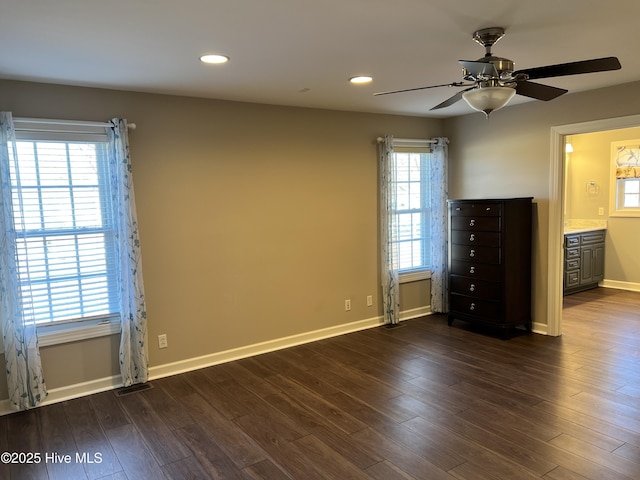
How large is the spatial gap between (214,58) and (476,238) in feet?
10.6

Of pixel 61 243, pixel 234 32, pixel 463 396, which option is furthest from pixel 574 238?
pixel 61 243

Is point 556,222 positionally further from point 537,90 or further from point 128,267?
point 128,267

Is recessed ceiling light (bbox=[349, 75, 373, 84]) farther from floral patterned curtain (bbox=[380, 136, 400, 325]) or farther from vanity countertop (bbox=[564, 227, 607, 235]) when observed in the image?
vanity countertop (bbox=[564, 227, 607, 235])

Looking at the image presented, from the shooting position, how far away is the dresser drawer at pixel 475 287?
4.66 meters

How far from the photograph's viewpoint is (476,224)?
4.77m

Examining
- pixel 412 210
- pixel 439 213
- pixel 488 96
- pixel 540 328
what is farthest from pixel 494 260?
pixel 488 96

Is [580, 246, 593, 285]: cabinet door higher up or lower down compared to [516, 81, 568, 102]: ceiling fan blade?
lower down

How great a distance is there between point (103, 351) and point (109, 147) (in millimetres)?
1635

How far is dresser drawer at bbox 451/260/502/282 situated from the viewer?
464cm

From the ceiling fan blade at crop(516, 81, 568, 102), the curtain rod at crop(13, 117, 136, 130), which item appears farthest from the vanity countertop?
the curtain rod at crop(13, 117, 136, 130)

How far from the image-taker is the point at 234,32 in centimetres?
236

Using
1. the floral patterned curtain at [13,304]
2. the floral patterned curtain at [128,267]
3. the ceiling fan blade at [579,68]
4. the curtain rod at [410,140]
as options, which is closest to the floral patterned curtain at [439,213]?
the curtain rod at [410,140]

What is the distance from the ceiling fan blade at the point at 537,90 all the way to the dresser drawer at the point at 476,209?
2000mm

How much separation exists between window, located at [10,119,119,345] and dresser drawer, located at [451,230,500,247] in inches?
136
